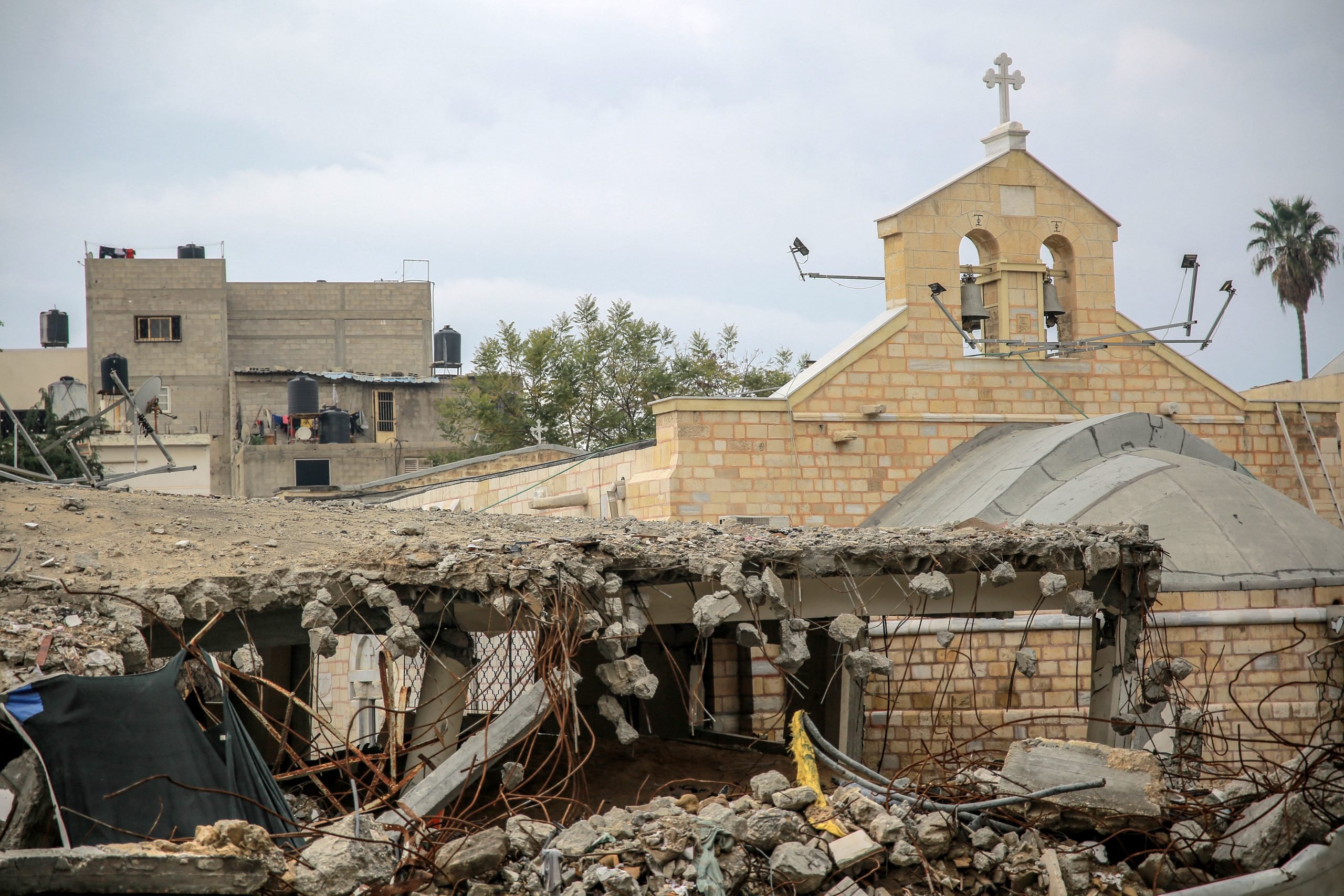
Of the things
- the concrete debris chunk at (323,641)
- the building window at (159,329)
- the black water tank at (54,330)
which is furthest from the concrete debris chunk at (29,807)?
the black water tank at (54,330)

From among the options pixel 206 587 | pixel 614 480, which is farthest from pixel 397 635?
pixel 614 480

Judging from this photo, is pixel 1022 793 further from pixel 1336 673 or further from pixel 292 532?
pixel 1336 673

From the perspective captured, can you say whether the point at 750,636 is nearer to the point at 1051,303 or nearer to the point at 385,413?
the point at 1051,303

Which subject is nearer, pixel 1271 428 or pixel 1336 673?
pixel 1336 673

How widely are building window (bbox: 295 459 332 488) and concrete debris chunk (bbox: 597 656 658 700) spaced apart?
27445mm

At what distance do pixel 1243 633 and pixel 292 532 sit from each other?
34.2ft

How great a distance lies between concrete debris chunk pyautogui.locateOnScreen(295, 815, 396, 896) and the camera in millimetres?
6312

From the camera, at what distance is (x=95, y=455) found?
2878 cm

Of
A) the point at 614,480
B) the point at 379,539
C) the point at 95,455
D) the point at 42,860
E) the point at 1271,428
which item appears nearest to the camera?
the point at 42,860

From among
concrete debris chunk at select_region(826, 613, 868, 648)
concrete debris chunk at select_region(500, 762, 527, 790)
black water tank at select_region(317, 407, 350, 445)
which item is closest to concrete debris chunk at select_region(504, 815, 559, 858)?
concrete debris chunk at select_region(500, 762, 527, 790)

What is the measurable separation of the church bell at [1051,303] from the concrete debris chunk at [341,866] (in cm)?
1384

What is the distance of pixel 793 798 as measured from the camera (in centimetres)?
812

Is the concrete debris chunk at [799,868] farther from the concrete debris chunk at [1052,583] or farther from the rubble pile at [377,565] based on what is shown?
the concrete debris chunk at [1052,583]

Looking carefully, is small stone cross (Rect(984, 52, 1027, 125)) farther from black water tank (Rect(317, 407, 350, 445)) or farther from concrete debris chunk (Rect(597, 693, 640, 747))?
black water tank (Rect(317, 407, 350, 445))
